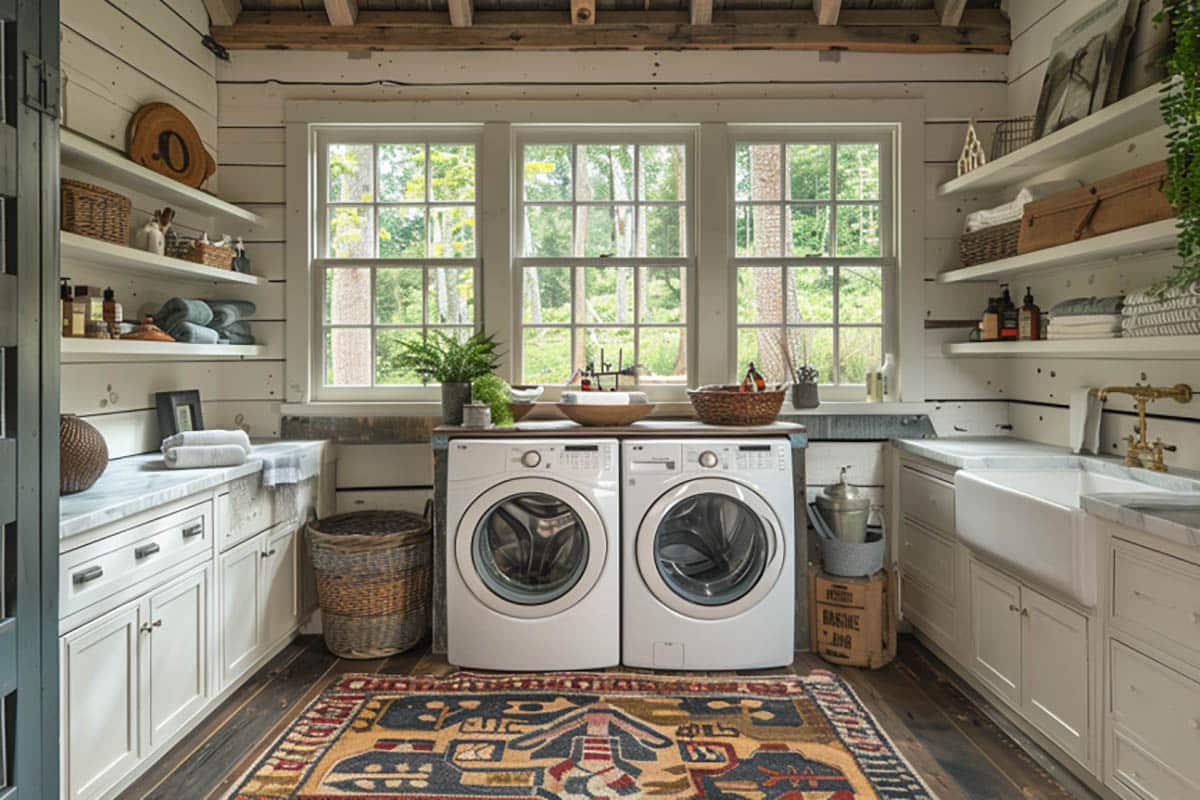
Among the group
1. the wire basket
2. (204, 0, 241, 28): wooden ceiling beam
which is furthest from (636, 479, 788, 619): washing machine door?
(204, 0, 241, 28): wooden ceiling beam

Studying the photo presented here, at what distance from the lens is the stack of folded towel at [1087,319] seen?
2445mm

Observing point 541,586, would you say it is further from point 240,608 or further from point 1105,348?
point 1105,348

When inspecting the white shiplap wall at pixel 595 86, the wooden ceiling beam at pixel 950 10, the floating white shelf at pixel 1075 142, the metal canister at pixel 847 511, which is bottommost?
the metal canister at pixel 847 511

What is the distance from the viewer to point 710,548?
2.92 metres

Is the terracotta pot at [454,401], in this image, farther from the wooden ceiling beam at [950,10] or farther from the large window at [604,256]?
the wooden ceiling beam at [950,10]

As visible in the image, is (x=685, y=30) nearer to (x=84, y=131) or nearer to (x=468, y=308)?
(x=468, y=308)

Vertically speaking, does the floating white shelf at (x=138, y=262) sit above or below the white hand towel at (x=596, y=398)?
above

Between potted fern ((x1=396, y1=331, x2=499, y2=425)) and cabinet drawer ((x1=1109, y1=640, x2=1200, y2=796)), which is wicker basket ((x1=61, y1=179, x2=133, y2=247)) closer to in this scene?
potted fern ((x1=396, y1=331, x2=499, y2=425))

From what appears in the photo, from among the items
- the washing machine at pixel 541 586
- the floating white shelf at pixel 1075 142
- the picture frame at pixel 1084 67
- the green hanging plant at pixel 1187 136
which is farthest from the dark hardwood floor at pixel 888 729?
the picture frame at pixel 1084 67

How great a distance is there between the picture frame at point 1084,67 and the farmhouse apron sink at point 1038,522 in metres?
1.29

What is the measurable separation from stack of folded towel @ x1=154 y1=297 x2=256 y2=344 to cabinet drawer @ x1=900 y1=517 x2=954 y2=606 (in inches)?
120

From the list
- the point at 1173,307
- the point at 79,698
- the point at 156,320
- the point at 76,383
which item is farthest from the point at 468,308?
the point at 1173,307

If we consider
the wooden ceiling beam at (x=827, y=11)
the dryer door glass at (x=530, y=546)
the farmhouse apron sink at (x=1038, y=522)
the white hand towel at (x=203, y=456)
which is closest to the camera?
the farmhouse apron sink at (x=1038, y=522)

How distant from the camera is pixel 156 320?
2861 mm
